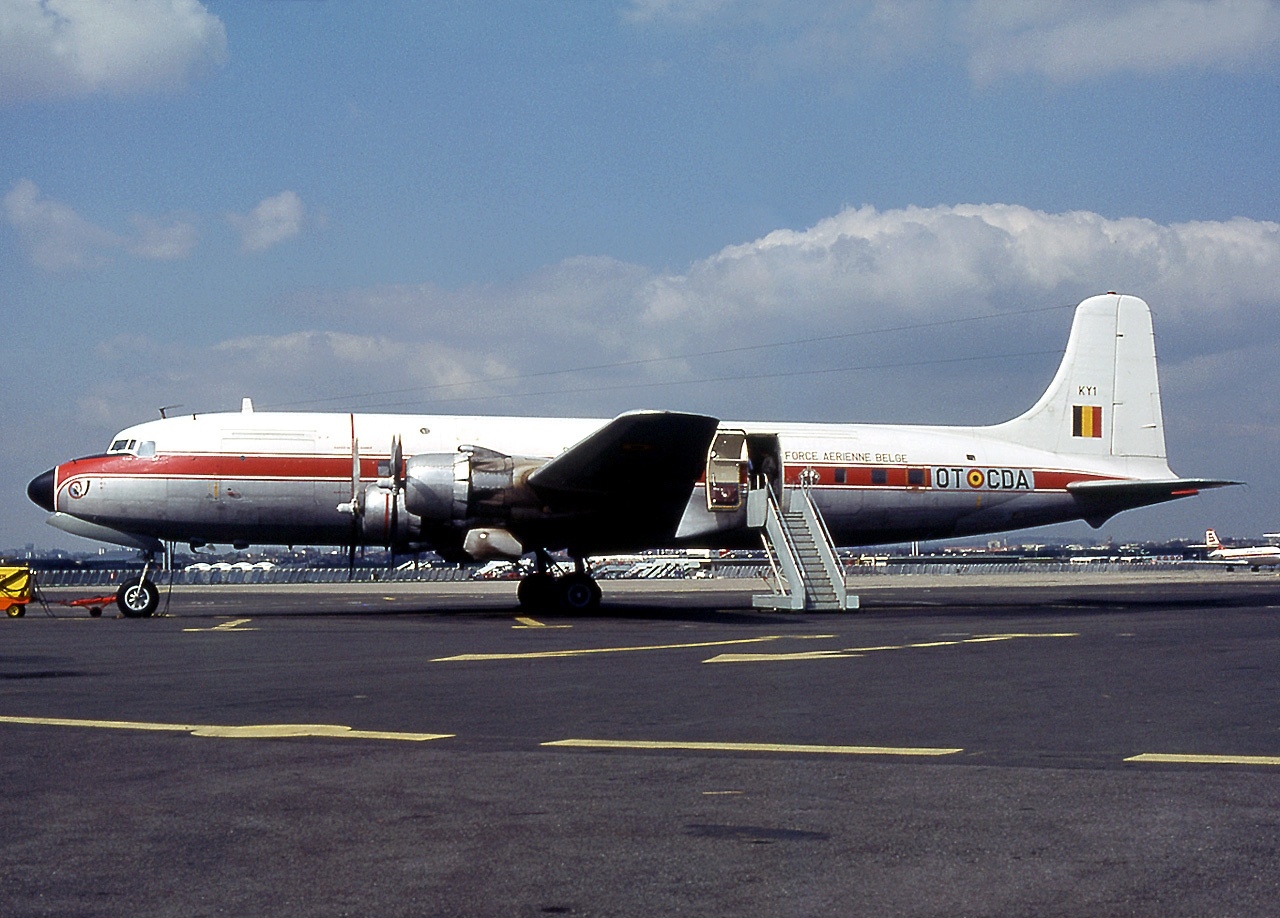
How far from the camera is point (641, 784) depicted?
7008 mm

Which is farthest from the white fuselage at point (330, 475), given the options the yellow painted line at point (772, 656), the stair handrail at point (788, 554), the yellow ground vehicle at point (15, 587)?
the yellow painted line at point (772, 656)

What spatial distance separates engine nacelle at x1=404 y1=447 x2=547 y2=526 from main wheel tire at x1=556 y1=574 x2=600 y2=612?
216 cm

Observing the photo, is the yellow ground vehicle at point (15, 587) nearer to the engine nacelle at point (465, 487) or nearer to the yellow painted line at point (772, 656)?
the engine nacelle at point (465, 487)

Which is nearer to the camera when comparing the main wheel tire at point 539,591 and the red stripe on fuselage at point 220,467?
the red stripe on fuselage at point 220,467

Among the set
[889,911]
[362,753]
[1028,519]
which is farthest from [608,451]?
[889,911]

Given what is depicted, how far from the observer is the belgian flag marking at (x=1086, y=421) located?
32.6 metres

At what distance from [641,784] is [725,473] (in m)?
20.6

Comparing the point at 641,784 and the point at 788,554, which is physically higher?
the point at 788,554

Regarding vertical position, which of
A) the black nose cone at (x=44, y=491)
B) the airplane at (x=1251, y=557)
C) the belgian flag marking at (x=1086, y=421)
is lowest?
the airplane at (x=1251, y=557)

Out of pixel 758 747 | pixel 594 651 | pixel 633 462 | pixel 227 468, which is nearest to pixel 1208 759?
pixel 758 747

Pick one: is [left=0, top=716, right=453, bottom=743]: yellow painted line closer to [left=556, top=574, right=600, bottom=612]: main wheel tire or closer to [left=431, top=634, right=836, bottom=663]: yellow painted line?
[left=431, top=634, right=836, bottom=663]: yellow painted line

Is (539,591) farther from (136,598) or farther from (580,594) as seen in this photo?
(136,598)

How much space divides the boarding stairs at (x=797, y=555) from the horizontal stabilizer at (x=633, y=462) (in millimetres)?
2568

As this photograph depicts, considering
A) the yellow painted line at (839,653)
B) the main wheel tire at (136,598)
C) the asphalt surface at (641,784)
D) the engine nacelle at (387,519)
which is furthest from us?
the main wheel tire at (136,598)
